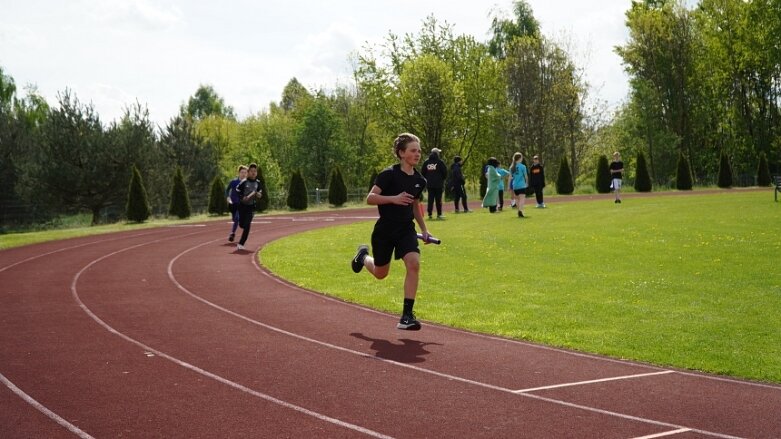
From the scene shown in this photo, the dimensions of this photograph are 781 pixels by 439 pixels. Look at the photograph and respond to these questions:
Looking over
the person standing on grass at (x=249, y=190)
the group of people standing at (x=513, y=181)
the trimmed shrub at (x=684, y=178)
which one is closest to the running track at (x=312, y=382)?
the person standing on grass at (x=249, y=190)

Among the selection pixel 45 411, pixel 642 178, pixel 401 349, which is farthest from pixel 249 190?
pixel 642 178

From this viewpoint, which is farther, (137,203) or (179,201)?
(179,201)

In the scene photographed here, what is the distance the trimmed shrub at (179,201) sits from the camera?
135 feet

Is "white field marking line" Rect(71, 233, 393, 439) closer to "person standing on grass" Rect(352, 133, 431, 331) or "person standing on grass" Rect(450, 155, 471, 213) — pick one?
"person standing on grass" Rect(352, 133, 431, 331)

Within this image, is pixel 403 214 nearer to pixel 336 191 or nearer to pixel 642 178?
pixel 336 191

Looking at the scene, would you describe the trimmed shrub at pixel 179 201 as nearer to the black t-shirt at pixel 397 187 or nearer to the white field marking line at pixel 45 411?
the black t-shirt at pixel 397 187

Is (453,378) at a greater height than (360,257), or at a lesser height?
lesser

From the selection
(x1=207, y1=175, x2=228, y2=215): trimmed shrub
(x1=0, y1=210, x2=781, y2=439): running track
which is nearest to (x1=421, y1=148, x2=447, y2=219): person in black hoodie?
(x1=0, y1=210, x2=781, y2=439): running track

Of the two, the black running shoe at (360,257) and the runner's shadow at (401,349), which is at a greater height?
the black running shoe at (360,257)

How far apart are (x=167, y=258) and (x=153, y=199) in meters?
26.6

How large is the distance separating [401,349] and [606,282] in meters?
5.42

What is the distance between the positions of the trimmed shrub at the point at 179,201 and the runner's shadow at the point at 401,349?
110ft

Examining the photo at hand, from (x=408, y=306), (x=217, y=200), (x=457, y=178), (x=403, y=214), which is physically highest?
(x=457, y=178)

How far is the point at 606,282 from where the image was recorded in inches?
506
